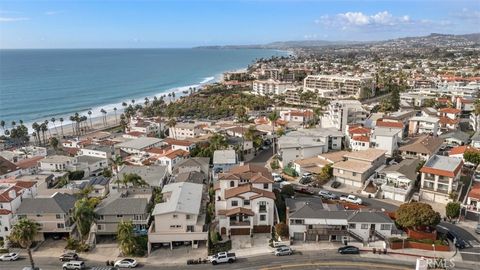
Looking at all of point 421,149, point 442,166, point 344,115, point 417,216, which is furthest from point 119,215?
point 344,115

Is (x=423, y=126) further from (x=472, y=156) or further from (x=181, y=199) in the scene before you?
(x=181, y=199)

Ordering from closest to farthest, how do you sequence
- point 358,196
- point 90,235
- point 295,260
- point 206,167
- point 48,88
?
1. point 295,260
2. point 90,235
3. point 358,196
4. point 206,167
5. point 48,88

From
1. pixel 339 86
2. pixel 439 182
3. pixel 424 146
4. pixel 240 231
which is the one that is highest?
pixel 339 86

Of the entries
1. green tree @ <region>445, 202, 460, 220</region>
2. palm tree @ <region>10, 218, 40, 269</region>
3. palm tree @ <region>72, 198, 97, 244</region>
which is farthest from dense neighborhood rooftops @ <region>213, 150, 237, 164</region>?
green tree @ <region>445, 202, 460, 220</region>

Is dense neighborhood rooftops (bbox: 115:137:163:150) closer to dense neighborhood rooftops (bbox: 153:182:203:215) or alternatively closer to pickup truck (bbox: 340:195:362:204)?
dense neighborhood rooftops (bbox: 153:182:203:215)

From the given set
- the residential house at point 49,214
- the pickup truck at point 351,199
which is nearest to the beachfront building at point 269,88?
the pickup truck at point 351,199

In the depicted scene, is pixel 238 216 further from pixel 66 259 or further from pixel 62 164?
pixel 62 164

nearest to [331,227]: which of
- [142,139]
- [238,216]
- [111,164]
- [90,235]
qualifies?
[238,216]
